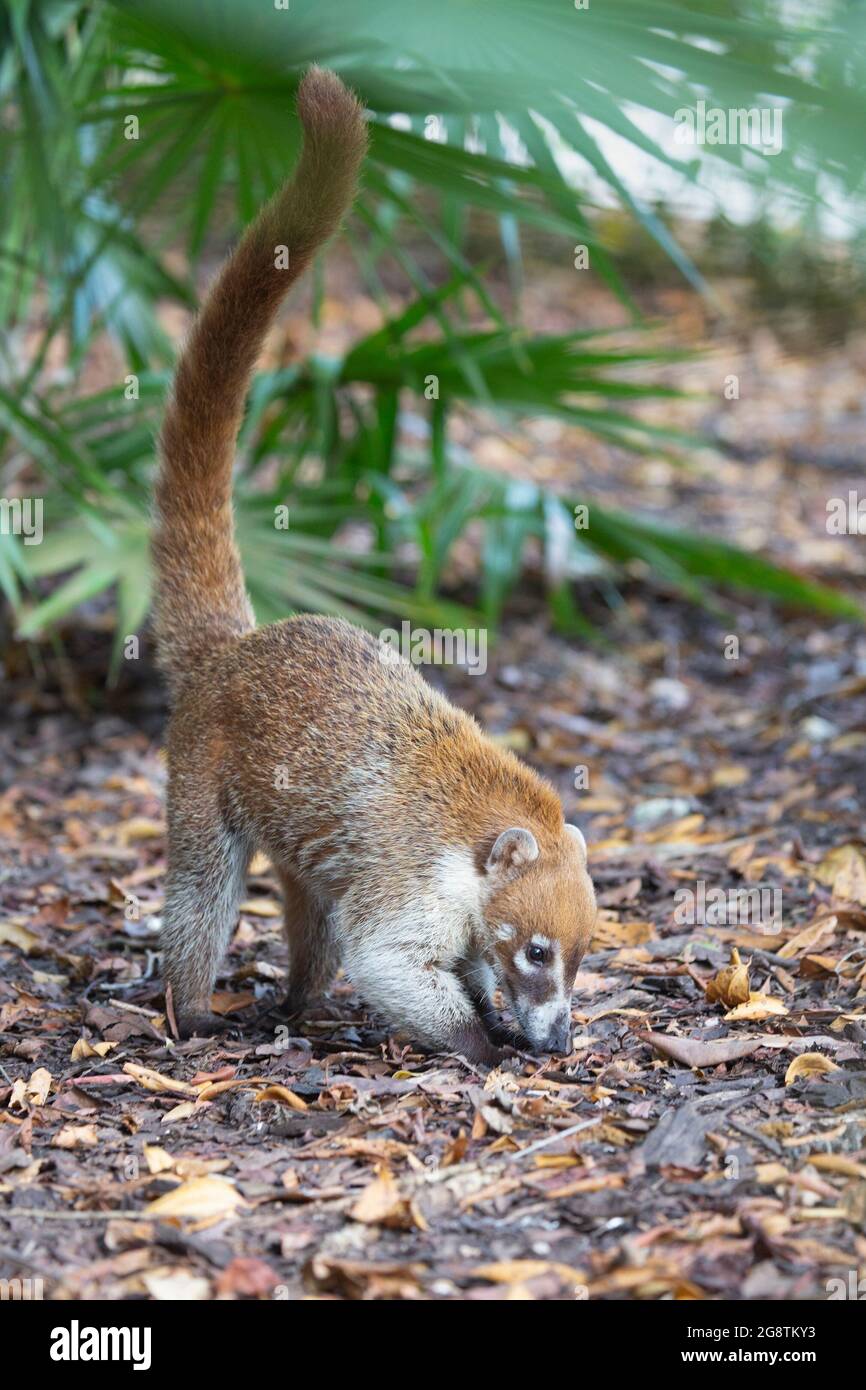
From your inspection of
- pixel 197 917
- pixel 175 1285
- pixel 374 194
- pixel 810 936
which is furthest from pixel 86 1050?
pixel 374 194

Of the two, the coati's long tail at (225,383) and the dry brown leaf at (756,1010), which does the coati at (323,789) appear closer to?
the coati's long tail at (225,383)

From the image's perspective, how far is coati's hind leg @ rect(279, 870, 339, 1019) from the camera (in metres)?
4.57

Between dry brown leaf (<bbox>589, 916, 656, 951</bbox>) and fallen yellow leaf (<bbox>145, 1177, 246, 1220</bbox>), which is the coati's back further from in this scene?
fallen yellow leaf (<bbox>145, 1177, 246, 1220</bbox>)

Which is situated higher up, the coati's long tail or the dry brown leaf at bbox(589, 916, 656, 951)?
the coati's long tail

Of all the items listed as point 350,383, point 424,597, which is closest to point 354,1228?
point 424,597

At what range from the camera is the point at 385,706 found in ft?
14.2

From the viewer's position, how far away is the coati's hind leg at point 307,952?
4.57m

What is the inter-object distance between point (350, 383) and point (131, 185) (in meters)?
1.42

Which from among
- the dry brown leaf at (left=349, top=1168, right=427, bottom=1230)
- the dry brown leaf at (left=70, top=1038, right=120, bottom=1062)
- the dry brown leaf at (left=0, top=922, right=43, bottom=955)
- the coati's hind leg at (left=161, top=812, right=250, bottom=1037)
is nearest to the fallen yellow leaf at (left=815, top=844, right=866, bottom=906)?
the coati's hind leg at (left=161, top=812, right=250, bottom=1037)

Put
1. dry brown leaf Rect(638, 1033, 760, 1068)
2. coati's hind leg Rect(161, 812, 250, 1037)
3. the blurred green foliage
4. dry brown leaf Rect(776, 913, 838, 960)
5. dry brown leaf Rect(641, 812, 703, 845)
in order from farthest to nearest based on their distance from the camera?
dry brown leaf Rect(641, 812, 703, 845), dry brown leaf Rect(776, 913, 838, 960), coati's hind leg Rect(161, 812, 250, 1037), dry brown leaf Rect(638, 1033, 760, 1068), the blurred green foliage

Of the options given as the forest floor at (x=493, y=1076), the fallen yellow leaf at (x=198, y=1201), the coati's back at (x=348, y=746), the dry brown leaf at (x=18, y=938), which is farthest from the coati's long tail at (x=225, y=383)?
the fallen yellow leaf at (x=198, y=1201)

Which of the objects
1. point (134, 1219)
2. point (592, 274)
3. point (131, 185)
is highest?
point (592, 274)

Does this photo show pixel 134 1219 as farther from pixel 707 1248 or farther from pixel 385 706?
pixel 385 706

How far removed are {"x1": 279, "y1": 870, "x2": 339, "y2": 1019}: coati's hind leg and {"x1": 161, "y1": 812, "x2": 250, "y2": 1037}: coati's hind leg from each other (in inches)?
9.8
